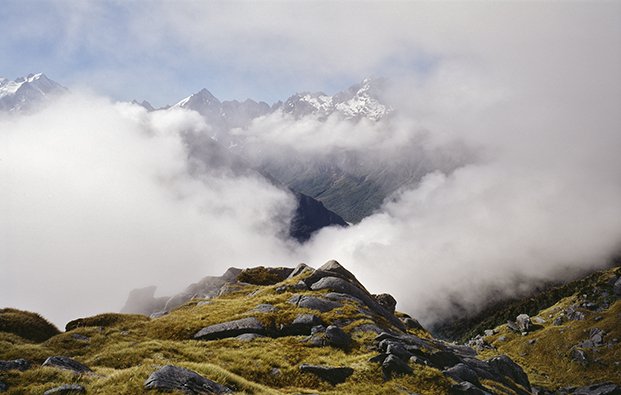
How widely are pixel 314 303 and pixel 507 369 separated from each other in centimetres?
3404

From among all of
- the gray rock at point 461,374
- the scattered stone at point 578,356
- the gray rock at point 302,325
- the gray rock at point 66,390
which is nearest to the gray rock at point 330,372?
the gray rock at point 461,374

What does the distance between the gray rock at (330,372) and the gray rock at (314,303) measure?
823 inches

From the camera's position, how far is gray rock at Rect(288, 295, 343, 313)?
58656 millimetres

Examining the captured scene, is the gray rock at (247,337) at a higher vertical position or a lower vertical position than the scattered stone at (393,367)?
higher

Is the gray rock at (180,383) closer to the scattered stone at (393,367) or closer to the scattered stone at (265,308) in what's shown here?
the scattered stone at (393,367)

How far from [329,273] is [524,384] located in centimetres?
3737

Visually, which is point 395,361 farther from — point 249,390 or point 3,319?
point 3,319

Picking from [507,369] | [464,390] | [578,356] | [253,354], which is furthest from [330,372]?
[578,356]

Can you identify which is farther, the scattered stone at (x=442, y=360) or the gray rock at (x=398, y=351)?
the scattered stone at (x=442, y=360)

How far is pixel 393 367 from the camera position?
127ft

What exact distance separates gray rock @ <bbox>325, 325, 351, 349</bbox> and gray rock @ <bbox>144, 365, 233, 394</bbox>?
2100 cm

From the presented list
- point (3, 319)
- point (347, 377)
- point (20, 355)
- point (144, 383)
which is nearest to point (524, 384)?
point (347, 377)

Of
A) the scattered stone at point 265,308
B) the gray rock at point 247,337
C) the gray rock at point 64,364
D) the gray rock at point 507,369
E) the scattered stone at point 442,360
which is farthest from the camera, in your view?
the gray rock at point 507,369

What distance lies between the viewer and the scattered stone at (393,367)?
38.2 metres
